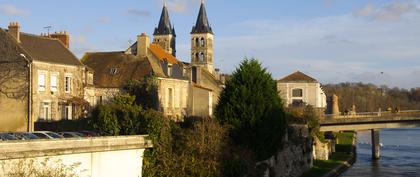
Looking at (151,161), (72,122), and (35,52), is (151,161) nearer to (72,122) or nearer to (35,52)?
(72,122)

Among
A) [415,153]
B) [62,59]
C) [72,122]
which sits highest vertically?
[62,59]

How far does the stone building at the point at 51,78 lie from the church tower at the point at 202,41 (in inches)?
2343

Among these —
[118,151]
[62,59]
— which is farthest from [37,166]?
[62,59]

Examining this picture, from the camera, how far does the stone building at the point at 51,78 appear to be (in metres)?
36.4

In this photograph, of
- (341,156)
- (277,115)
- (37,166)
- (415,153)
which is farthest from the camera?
(415,153)

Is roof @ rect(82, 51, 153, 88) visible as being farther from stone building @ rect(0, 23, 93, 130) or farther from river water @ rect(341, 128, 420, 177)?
river water @ rect(341, 128, 420, 177)

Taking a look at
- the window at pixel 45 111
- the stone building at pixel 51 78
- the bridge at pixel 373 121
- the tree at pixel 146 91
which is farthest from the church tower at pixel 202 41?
the window at pixel 45 111

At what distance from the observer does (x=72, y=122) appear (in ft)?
120

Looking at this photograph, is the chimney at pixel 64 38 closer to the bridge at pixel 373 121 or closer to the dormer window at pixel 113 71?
the dormer window at pixel 113 71

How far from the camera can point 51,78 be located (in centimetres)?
3775

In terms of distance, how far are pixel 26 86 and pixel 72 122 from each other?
11.1 feet

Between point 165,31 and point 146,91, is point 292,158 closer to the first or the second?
point 146,91

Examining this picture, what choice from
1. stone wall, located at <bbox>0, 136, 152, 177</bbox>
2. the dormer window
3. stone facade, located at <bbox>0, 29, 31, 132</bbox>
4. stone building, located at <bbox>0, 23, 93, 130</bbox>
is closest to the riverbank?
stone building, located at <bbox>0, 23, 93, 130</bbox>

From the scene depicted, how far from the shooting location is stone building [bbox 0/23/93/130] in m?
36.4
